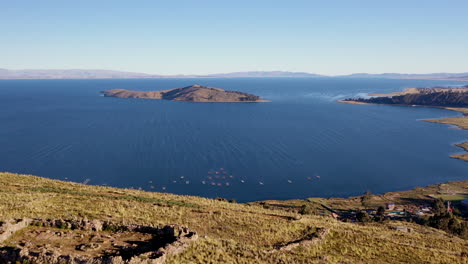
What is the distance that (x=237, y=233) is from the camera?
28.4 metres

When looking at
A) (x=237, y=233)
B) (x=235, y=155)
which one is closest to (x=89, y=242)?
(x=237, y=233)

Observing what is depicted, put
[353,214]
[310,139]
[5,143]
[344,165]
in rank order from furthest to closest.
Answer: [310,139] → [5,143] → [344,165] → [353,214]

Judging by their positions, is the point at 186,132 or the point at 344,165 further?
the point at 186,132

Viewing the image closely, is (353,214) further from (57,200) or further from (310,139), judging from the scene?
(310,139)

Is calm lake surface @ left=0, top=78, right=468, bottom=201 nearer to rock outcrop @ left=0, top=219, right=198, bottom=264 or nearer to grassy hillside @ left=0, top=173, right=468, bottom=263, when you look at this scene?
grassy hillside @ left=0, top=173, right=468, bottom=263

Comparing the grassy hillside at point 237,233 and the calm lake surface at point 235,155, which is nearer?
the grassy hillside at point 237,233

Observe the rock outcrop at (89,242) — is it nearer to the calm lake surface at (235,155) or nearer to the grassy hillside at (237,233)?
the grassy hillside at (237,233)

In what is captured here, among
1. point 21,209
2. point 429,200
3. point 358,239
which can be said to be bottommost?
point 429,200

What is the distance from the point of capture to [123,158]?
106188 millimetres

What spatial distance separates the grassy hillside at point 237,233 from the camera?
2253 centimetres

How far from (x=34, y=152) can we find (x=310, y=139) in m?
111

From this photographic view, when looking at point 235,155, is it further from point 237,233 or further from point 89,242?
point 89,242

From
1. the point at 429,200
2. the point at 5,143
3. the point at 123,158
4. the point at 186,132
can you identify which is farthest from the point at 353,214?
the point at 5,143

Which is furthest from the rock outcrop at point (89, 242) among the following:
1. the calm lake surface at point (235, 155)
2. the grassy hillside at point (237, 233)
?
the calm lake surface at point (235, 155)
